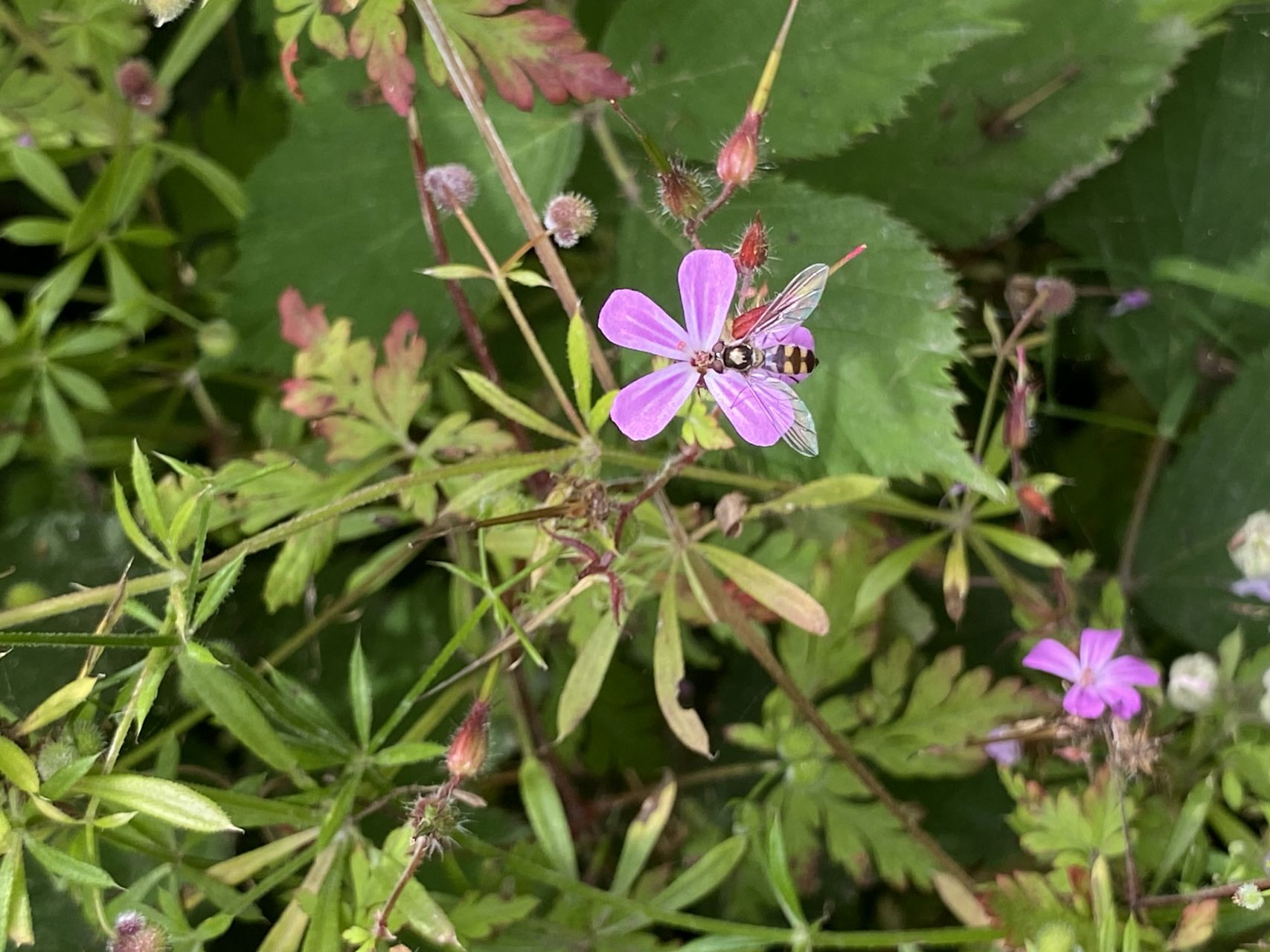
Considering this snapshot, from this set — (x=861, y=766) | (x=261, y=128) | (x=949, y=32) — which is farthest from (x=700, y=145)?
(x=261, y=128)

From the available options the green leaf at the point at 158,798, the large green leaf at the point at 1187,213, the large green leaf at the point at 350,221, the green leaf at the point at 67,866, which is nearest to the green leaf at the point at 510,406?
the large green leaf at the point at 350,221

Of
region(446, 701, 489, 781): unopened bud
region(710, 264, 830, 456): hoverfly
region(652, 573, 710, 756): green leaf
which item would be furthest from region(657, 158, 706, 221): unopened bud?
region(446, 701, 489, 781): unopened bud

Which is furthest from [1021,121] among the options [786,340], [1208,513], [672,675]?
[672,675]

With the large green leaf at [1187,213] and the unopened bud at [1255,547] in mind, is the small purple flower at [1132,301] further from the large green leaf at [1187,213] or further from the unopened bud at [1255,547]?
the unopened bud at [1255,547]

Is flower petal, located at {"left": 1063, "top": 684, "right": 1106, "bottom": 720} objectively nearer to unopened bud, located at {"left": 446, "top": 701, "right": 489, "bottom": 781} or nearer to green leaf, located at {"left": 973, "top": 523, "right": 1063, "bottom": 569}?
green leaf, located at {"left": 973, "top": 523, "right": 1063, "bottom": 569}

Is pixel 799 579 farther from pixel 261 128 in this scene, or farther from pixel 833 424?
pixel 261 128
